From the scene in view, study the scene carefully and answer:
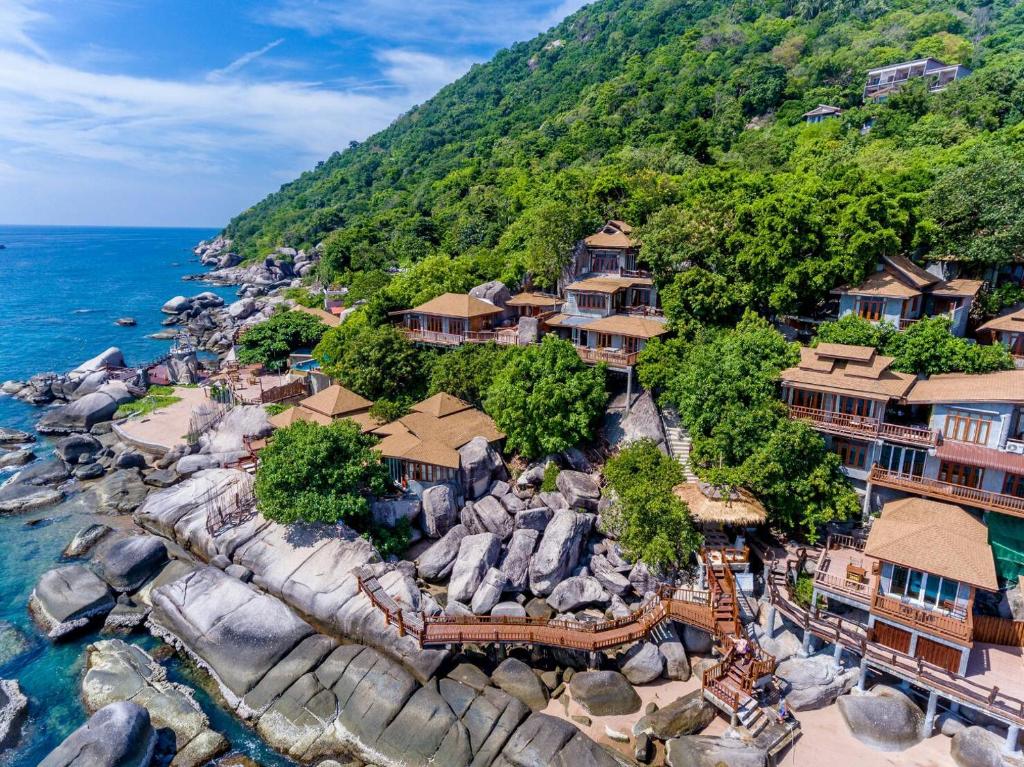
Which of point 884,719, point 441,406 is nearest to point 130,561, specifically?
point 441,406

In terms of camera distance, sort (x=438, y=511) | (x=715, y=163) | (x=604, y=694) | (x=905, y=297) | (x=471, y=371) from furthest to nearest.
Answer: (x=715, y=163) < (x=471, y=371) < (x=905, y=297) < (x=438, y=511) < (x=604, y=694)

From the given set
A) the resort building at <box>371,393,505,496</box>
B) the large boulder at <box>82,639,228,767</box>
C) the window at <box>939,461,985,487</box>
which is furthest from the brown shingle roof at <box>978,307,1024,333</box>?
the large boulder at <box>82,639,228,767</box>

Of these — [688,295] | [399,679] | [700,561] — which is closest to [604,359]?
[688,295]

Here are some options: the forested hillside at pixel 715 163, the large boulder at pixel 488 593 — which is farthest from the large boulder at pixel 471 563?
the forested hillside at pixel 715 163

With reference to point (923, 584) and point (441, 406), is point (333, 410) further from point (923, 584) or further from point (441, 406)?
point (923, 584)

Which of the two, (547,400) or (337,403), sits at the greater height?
(547,400)

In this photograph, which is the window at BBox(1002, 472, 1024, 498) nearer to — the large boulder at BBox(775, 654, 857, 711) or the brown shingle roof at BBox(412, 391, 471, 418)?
the large boulder at BBox(775, 654, 857, 711)
